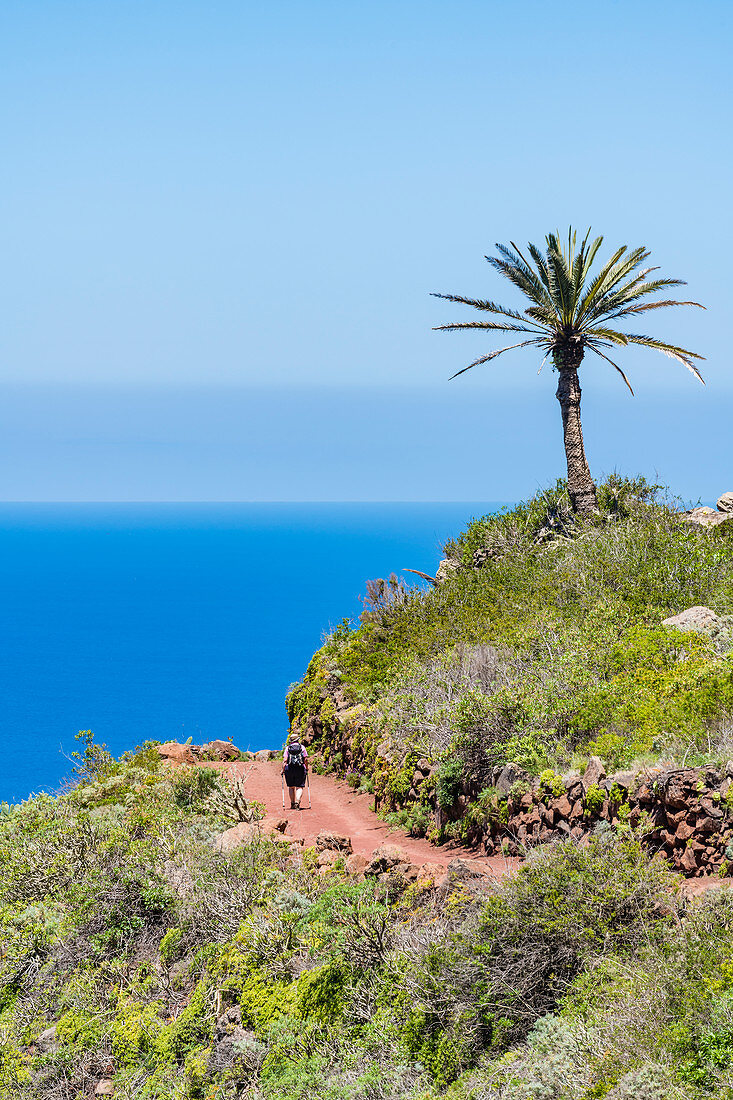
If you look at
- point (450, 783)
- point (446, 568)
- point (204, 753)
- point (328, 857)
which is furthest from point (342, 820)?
point (446, 568)

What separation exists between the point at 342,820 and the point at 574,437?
45.0 feet

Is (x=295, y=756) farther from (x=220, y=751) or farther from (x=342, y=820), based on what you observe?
(x=220, y=751)

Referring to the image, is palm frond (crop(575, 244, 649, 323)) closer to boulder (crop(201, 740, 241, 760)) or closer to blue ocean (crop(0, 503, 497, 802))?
blue ocean (crop(0, 503, 497, 802))

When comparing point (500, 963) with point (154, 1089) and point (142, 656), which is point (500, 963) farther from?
point (142, 656)

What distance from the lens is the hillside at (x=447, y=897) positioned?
7168mm

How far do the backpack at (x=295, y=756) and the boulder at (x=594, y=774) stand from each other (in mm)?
7639

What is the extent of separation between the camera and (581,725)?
12.1m

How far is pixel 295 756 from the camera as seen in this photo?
1706cm

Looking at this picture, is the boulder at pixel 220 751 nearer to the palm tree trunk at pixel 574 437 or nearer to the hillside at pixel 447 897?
the hillside at pixel 447 897

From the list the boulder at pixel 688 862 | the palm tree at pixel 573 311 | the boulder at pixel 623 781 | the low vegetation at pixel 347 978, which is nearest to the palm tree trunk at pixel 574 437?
the palm tree at pixel 573 311

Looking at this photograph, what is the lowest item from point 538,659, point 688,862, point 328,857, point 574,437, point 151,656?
point 328,857

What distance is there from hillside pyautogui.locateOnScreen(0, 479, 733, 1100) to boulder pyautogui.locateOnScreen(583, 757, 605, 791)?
38 millimetres

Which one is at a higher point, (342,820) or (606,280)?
(606,280)

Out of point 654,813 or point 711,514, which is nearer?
point 654,813
